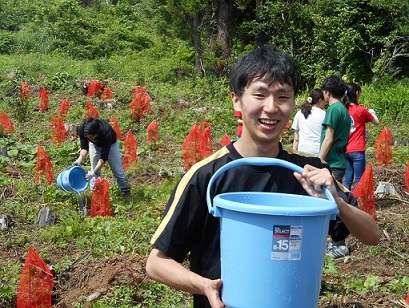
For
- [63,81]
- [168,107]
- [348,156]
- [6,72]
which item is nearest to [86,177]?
[348,156]

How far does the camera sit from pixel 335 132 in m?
6.00

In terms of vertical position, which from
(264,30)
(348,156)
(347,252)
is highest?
(264,30)

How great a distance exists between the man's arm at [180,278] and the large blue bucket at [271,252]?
4 cm

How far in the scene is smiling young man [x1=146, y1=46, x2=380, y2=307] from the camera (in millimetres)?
2047

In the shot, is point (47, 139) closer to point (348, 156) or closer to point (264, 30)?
point (348, 156)

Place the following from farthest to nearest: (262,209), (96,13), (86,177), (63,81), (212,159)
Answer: (96,13)
(63,81)
(86,177)
(212,159)
(262,209)

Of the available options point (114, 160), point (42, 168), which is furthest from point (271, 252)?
point (42, 168)

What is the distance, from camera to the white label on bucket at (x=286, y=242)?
66.2 inches

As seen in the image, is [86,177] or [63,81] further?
[63,81]

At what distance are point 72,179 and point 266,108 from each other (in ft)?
20.5

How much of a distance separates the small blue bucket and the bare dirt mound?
1.82 m

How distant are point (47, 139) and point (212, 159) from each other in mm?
10796

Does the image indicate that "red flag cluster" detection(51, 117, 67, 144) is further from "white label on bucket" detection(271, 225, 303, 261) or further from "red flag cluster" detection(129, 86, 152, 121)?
"white label on bucket" detection(271, 225, 303, 261)

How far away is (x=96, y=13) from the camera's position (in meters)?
30.5
